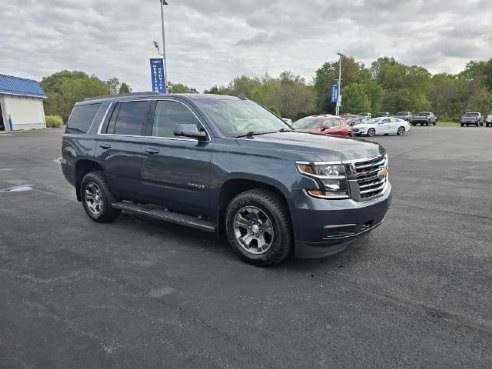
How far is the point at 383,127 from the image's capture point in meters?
29.1

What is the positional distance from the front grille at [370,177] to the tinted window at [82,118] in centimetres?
426

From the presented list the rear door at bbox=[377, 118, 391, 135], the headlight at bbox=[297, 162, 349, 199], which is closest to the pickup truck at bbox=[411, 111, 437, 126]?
the rear door at bbox=[377, 118, 391, 135]

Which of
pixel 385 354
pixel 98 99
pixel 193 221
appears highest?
pixel 98 99

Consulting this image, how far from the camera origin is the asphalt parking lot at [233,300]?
2.72 meters

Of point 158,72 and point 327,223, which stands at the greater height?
point 158,72

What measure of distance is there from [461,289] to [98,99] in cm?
566

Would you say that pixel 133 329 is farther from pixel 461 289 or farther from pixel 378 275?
pixel 461 289

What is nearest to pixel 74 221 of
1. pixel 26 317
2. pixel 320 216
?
pixel 26 317

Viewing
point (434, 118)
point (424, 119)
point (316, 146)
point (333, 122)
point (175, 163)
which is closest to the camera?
point (316, 146)

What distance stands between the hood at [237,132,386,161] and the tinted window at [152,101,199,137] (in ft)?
2.97

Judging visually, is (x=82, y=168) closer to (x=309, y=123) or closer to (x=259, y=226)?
(x=259, y=226)

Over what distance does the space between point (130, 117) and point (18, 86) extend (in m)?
38.6

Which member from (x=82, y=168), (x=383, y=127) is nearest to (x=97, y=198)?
(x=82, y=168)

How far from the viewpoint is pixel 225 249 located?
4.75 meters
